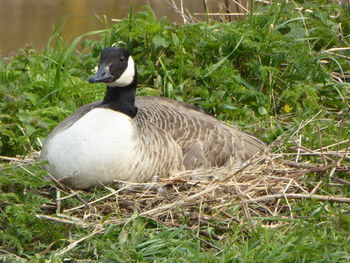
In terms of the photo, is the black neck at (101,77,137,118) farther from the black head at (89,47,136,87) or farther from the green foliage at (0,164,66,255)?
the green foliage at (0,164,66,255)

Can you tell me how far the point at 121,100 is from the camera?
214 inches

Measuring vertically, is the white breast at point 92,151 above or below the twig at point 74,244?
above

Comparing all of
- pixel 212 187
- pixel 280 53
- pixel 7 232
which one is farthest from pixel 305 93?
pixel 7 232

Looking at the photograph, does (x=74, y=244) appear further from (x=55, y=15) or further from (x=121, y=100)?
(x=55, y=15)

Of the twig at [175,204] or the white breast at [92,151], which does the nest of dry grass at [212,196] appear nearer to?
the twig at [175,204]

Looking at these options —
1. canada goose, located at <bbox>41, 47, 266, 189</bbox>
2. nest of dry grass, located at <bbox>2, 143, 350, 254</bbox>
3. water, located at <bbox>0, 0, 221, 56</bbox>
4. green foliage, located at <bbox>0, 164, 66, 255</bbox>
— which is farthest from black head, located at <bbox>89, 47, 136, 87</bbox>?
water, located at <bbox>0, 0, 221, 56</bbox>

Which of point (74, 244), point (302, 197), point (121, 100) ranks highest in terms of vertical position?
point (121, 100)

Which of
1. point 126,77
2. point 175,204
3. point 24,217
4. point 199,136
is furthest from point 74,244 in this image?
point 199,136

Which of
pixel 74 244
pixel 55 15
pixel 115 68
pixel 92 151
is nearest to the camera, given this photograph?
pixel 74 244

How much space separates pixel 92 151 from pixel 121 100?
0.55 meters

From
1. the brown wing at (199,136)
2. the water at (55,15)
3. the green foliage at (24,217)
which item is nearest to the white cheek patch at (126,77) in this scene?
the brown wing at (199,136)

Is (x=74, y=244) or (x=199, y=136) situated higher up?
(x=199, y=136)

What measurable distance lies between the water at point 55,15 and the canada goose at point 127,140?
485 cm

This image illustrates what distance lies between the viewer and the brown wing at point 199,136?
562 cm
